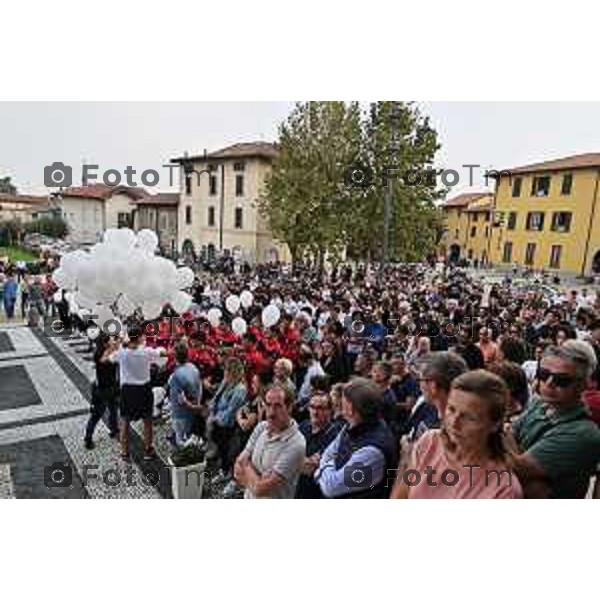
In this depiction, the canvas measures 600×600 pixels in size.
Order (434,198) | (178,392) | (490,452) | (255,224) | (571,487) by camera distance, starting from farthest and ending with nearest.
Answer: (255,224) < (434,198) < (178,392) < (571,487) < (490,452)

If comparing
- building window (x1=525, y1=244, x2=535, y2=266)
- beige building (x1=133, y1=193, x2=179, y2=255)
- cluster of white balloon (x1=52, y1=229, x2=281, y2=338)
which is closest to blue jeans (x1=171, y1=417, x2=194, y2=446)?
cluster of white balloon (x1=52, y1=229, x2=281, y2=338)

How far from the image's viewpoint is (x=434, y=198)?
18.8 meters

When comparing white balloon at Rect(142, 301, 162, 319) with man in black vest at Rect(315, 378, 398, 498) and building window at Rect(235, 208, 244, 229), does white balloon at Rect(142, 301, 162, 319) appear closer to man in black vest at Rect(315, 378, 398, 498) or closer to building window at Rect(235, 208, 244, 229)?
man in black vest at Rect(315, 378, 398, 498)

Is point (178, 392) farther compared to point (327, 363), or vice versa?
point (327, 363)

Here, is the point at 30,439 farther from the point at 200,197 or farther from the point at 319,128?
the point at 200,197

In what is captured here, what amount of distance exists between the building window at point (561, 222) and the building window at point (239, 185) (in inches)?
892

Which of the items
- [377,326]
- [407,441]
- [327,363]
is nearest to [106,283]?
[327,363]

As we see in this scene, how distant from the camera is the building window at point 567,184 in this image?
37.0 meters

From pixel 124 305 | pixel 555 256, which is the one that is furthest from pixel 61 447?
pixel 555 256

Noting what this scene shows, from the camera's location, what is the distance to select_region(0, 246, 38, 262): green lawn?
1412 inches

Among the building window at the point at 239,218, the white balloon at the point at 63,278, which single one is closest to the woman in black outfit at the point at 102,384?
the white balloon at the point at 63,278

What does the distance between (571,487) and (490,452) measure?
509 millimetres

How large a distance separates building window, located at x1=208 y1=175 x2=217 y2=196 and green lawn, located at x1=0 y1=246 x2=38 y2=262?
12.5m

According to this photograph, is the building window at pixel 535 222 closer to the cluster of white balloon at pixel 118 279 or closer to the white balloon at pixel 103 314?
the cluster of white balloon at pixel 118 279
